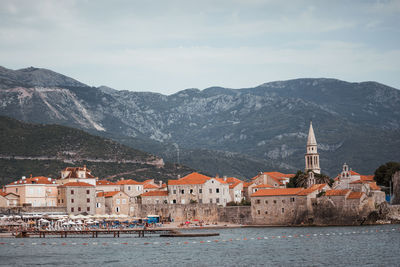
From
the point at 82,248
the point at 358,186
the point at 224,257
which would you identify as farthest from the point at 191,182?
the point at 224,257

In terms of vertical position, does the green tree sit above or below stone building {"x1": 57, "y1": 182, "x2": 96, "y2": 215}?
above

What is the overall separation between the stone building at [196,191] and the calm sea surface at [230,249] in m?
18.2

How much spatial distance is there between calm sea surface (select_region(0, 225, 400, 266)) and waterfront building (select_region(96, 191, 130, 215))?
22.3 meters

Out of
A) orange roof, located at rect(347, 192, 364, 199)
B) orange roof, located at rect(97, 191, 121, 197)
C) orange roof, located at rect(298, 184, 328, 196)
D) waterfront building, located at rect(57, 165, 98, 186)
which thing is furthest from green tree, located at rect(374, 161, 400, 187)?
waterfront building, located at rect(57, 165, 98, 186)

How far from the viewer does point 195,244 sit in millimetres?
91938

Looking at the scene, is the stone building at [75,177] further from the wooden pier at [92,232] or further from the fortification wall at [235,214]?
the fortification wall at [235,214]

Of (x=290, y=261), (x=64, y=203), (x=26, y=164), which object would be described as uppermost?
(x=26, y=164)

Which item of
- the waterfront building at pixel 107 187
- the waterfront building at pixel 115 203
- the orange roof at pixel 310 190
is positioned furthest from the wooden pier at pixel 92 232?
the waterfront building at pixel 107 187

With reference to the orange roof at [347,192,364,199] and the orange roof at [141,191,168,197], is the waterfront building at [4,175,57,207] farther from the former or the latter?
the orange roof at [347,192,364,199]

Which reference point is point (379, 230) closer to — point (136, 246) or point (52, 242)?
point (136, 246)

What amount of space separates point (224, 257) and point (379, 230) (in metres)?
35.7

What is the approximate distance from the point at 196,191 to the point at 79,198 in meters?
20.7

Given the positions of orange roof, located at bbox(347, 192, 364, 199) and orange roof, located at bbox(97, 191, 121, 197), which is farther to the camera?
orange roof, located at bbox(97, 191, 121, 197)

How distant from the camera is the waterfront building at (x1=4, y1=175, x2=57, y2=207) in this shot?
127 meters
